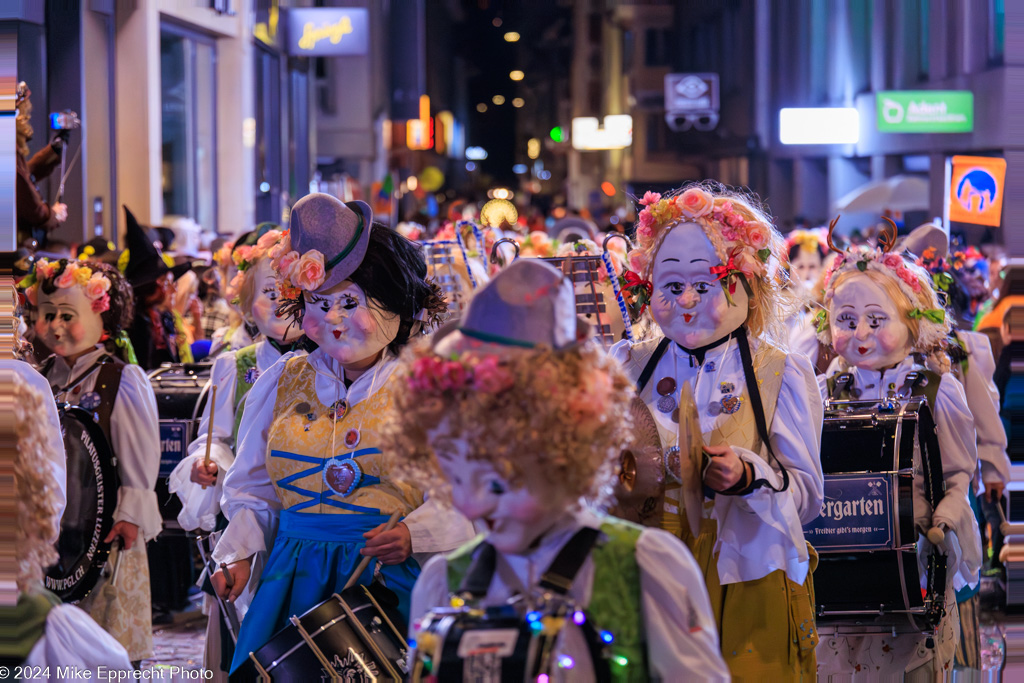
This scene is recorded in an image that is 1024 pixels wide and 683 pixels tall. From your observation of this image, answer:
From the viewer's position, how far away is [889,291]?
500 centimetres

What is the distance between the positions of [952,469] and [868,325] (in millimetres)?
672

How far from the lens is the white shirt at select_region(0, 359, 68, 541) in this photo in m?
2.86

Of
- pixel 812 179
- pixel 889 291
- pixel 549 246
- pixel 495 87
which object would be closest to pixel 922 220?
pixel 812 179

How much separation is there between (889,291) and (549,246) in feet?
13.7

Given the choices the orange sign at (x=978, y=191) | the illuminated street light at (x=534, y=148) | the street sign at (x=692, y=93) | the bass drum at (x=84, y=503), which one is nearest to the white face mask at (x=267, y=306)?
the bass drum at (x=84, y=503)

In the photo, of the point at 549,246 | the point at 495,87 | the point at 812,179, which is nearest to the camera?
the point at 549,246

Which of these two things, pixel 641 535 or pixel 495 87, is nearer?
pixel 641 535

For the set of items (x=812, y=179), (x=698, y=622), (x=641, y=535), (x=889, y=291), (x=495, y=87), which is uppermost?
(x=495, y=87)

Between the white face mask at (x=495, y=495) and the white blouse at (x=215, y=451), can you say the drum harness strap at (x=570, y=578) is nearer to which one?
the white face mask at (x=495, y=495)

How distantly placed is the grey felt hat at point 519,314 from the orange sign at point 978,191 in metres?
7.17

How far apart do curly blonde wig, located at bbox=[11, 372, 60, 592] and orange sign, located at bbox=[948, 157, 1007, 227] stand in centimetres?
735

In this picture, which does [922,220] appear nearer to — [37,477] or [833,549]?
[833,549]

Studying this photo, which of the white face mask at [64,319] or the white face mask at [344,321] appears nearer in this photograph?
the white face mask at [344,321]

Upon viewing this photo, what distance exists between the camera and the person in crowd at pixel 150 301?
6.81m
